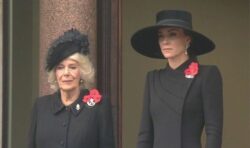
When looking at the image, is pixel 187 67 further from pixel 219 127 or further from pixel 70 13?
pixel 70 13

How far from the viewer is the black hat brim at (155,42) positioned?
458 cm

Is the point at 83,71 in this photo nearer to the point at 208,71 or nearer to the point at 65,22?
the point at 208,71

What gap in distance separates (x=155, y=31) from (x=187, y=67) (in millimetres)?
389

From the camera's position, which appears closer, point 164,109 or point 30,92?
point 164,109

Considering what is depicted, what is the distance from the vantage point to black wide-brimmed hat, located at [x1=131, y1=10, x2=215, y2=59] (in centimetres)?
452

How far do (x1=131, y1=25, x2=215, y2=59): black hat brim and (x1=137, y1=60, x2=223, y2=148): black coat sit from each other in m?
0.20

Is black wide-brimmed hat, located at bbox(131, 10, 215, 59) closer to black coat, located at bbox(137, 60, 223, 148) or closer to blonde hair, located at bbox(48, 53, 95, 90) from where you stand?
black coat, located at bbox(137, 60, 223, 148)

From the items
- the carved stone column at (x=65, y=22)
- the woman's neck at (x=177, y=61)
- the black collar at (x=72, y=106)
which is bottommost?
the black collar at (x=72, y=106)

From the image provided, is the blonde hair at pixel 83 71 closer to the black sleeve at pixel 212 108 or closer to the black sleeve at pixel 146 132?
the black sleeve at pixel 146 132

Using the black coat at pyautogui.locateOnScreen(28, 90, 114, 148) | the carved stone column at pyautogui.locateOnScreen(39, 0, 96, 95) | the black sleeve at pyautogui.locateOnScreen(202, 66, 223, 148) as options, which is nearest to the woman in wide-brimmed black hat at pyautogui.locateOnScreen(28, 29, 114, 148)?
the black coat at pyautogui.locateOnScreen(28, 90, 114, 148)

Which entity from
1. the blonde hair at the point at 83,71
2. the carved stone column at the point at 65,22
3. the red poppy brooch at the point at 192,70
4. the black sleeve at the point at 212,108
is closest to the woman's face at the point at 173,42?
the red poppy brooch at the point at 192,70

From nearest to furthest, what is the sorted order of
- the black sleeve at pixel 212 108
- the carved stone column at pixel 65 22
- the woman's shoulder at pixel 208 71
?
the black sleeve at pixel 212 108
the woman's shoulder at pixel 208 71
the carved stone column at pixel 65 22

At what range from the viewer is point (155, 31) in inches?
185

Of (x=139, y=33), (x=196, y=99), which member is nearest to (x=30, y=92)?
(x=139, y=33)
